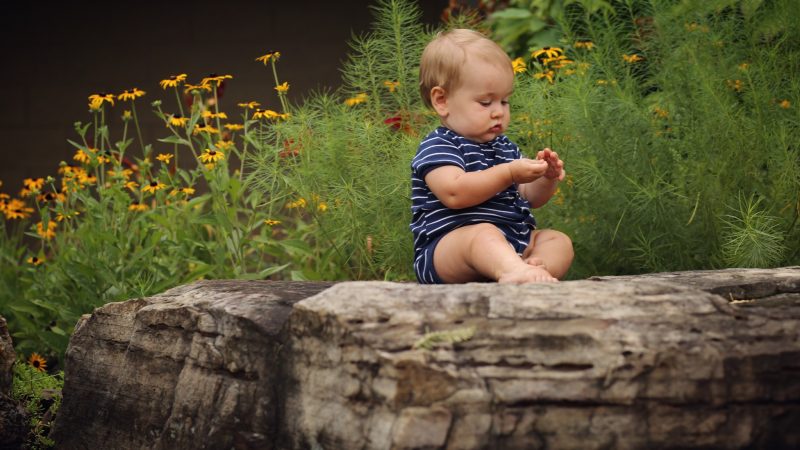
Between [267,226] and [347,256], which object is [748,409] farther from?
[267,226]

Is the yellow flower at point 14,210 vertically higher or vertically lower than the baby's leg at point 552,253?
higher

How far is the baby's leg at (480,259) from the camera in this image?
273 cm

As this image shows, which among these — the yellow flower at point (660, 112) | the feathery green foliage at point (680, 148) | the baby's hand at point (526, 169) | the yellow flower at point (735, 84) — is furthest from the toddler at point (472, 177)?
the yellow flower at point (735, 84)

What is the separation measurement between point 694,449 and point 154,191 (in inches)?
108

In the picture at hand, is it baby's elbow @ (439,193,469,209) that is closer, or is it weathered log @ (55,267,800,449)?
weathered log @ (55,267,800,449)

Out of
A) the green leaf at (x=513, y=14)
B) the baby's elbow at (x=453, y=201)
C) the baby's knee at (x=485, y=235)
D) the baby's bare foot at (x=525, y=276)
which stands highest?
the green leaf at (x=513, y=14)

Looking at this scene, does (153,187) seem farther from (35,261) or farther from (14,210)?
(14,210)

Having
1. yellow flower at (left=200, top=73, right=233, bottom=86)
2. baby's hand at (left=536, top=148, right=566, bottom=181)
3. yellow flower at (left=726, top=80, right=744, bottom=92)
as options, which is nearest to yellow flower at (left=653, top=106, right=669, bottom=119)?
yellow flower at (left=726, top=80, right=744, bottom=92)

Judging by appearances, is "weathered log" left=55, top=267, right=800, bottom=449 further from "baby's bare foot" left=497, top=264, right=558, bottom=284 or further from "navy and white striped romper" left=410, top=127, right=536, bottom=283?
"navy and white striped romper" left=410, top=127, right=536, bottom=283

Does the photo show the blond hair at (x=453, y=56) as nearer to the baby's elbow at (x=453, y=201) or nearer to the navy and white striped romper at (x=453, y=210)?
the navy and white striped romper at (x=453, y=210)

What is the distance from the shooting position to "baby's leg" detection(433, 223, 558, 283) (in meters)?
2.73

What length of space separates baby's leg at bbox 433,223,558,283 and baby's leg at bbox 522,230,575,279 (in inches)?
8.1

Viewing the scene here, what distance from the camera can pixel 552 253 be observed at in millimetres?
3139

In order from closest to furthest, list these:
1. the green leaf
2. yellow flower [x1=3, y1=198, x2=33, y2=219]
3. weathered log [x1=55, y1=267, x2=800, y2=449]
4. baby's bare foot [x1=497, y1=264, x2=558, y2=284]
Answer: weathered log [x1=55, y1=267, x2=800, y2=449] < baby's bare foot [x1=497, y1=264, x2=558, y2=284] < yellow flower [x1=3, y1=198, x2=33, y2=219] < the green leaf
